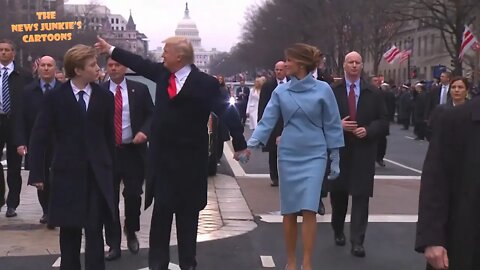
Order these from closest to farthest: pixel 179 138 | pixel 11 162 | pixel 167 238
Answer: pixel 179 138 → pixel 167 238 → pixel 11 162

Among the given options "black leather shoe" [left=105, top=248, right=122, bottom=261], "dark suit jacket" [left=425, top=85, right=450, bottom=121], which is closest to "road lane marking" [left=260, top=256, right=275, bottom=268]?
"black leather shoe" [left=105, top=248, right=122, bottom=261]

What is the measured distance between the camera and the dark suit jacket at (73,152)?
17.0 feet

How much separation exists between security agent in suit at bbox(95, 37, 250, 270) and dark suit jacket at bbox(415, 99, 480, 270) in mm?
2580

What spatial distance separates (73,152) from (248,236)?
9.29ft

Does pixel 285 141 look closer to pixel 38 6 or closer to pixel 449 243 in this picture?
pixel 449 243

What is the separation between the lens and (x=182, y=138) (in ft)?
18.1

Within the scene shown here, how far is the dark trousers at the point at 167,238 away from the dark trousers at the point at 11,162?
319 cm

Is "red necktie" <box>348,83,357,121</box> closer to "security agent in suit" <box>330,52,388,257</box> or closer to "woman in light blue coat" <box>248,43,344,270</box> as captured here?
"security agent in suit" <box>330,52,388,257</box>

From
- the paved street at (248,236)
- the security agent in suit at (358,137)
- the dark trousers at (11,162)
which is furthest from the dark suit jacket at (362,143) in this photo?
the dark trousers at (11,162)

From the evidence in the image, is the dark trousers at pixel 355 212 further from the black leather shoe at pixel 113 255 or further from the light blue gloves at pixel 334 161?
the black leather shoe at pixel 113 255

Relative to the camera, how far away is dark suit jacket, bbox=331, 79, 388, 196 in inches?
269

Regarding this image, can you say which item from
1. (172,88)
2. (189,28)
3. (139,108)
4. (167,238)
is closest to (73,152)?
(172,88)

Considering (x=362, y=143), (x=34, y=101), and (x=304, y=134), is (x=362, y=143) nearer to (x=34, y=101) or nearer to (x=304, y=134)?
(x=304, y=134)

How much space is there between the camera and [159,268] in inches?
229
